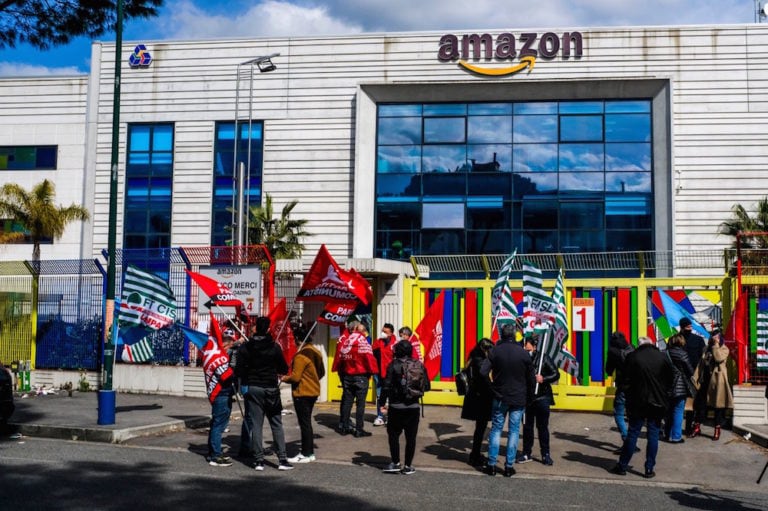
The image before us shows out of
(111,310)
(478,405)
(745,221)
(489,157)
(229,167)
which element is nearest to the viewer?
(478,405)

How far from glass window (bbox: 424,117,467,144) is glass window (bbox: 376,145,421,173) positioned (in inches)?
25.6

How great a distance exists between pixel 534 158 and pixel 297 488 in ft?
76.3

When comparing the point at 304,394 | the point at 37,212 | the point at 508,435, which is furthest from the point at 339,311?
the point at 37,212

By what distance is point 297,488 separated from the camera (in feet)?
29.8

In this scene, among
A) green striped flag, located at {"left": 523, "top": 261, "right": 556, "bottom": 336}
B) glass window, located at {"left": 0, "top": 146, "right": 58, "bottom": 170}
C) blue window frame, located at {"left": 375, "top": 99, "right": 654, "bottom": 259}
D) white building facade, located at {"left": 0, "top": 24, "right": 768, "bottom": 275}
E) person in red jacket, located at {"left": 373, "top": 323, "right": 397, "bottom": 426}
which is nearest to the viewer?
green striped flag, located at {"left": 523, "top": 261, "right": 556, "bottom": 336}

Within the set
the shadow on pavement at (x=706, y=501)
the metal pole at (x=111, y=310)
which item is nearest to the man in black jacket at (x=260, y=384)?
the metal pole at (x=111, y=310)

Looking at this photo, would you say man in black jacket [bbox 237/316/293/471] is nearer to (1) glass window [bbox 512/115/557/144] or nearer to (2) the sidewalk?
(2) the sidewalk

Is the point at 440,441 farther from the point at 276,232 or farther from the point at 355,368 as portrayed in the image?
the point at 276,232

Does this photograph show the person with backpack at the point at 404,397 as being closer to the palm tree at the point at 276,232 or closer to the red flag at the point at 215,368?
the red flag at the point at 215,368

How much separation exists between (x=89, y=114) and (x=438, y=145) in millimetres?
14376

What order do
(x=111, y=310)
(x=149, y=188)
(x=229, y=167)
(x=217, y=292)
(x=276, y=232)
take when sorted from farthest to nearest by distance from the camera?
(x=149, y=188)
(x=229, y=167)
(x=276, y=232)
(x=217, y=292)
(x=111, y=310)

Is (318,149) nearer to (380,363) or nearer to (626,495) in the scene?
(380,363)

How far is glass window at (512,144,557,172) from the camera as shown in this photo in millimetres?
30438

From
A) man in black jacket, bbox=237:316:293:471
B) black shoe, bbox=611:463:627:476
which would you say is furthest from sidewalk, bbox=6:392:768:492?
man in black jacket, bbox=237:316:293:471
